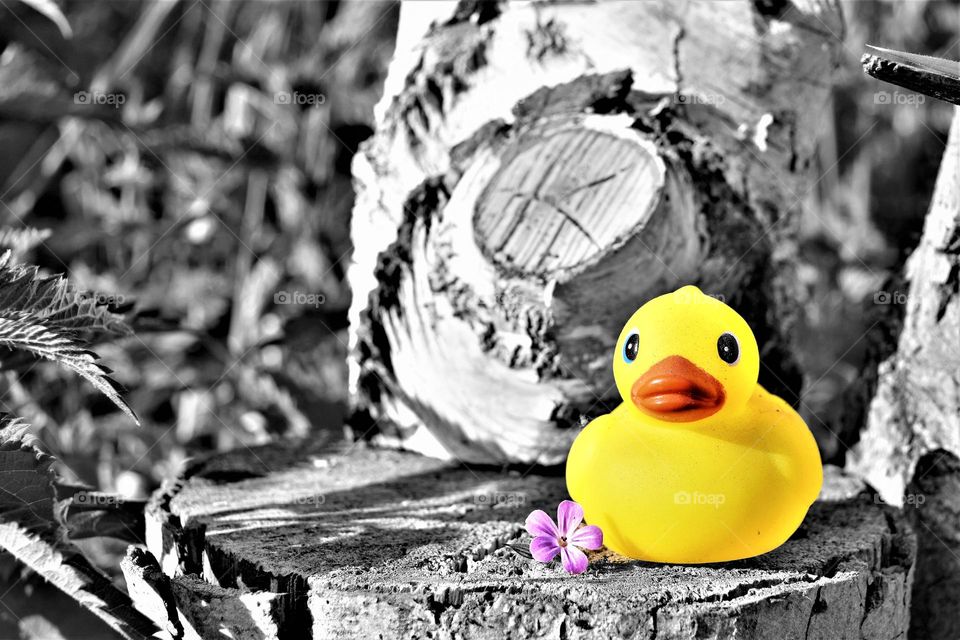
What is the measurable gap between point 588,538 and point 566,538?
0.08 ft

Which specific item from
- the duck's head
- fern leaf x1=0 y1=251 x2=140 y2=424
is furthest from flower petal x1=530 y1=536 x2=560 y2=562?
fern leaf x1=0 y1=251 x2=140 y2=424

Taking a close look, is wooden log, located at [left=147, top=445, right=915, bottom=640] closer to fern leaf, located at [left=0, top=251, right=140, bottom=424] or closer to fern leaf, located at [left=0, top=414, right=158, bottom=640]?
fern leaf, located at [left=0, top=414, right=158, bottom=640]

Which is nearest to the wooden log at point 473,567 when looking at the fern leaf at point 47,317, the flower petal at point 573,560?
the flower petal at point 573,560

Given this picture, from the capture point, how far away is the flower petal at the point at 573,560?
1.00 meters

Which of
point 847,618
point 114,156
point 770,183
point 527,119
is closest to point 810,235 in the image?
point 770,183

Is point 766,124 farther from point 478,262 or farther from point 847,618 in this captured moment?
point 847,618

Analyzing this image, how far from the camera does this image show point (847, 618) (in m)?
1.04

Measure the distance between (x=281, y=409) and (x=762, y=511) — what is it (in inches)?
61.5

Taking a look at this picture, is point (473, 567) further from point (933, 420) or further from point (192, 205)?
point (192, 205)

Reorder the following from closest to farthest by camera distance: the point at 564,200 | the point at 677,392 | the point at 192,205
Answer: the point at 677,392 → the point at 564,200 → the point at 192,205

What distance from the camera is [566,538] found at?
1.03 meters

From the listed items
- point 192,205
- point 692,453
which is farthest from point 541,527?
point 192,205

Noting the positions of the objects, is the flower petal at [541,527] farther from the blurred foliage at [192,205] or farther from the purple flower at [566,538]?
the blurred foliage at [192,205]

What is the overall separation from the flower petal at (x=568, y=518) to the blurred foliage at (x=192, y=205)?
0.94 meters
